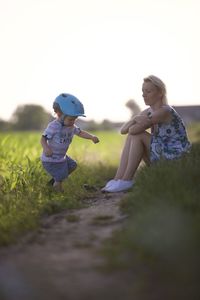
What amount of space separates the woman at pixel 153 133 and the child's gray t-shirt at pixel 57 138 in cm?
62

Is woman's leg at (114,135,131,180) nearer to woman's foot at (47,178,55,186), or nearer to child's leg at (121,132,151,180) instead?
child's leg at (121,132,151,180)

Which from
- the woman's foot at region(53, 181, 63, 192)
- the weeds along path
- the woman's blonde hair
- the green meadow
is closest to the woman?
the woman's blonde hair

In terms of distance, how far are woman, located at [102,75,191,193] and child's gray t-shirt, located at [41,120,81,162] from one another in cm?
62

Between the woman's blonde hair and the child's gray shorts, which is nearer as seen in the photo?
the woman's blonde hair

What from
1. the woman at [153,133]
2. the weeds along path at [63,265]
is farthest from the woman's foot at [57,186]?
the weeds along path at [63,265]

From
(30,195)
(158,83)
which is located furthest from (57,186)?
(158,83)

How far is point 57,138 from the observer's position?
5898 mm

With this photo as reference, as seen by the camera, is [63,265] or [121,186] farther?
[121,186]

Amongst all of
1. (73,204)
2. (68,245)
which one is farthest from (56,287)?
(73,204)

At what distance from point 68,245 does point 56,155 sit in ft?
8.65

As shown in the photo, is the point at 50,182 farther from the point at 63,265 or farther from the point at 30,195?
the point at 63,265

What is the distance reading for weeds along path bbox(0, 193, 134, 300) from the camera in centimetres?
A: 267

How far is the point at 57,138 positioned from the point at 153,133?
1.07 meters

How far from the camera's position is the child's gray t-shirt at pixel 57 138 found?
5.84 m
